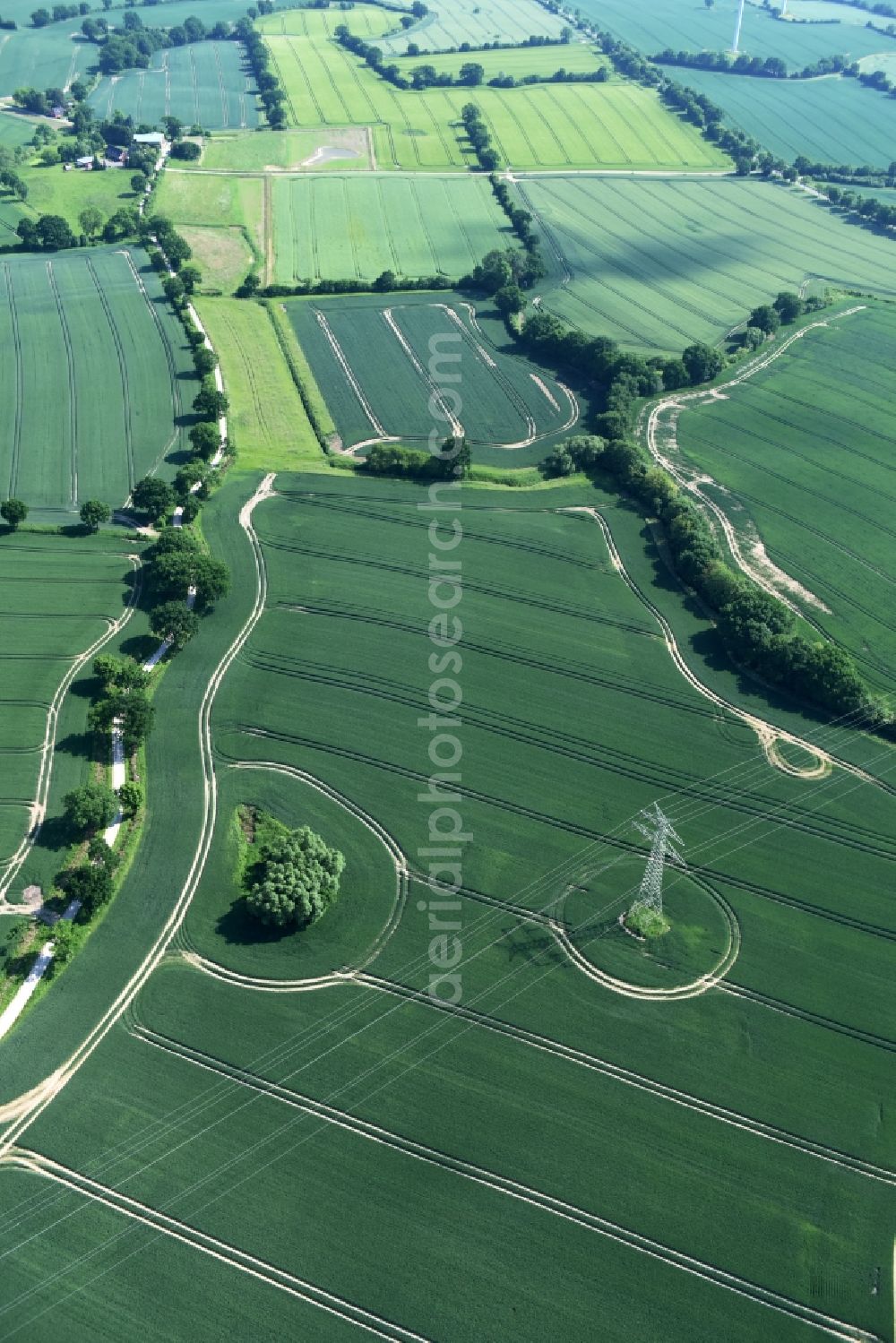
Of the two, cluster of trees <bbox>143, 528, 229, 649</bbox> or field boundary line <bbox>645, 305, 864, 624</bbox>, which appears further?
field boundary line <bbox>645, 305, 864, 624</bbox>

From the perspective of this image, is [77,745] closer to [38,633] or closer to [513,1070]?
[38,633]

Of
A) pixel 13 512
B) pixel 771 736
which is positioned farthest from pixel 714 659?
pixel 13 512

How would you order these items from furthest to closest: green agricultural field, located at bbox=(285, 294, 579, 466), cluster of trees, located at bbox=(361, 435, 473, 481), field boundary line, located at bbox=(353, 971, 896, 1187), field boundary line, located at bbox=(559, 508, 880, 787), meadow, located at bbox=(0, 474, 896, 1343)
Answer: green agricultural field, located at bbox=(285, 294, 579, 466) → cluster of trees, located at bbox=(361, 435, 473, 481) → field boundary line, located at bbox=(559, 508, 880, 787) → field boundary line, located at bbox=(353, 971, 896, 1187) → meadow, located at bbox=(0, 474, 896, 1343)

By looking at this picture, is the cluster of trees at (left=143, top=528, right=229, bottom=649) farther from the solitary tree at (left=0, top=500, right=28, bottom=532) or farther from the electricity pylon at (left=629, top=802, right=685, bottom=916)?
the electricity pylon at (left=629, top=802, right=685, bottom=916)

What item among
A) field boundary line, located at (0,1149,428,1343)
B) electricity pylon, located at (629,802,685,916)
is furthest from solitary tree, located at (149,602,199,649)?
electricity pylon, located at (629,802,685,916)

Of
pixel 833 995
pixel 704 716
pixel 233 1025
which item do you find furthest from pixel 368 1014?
pixel 704 716

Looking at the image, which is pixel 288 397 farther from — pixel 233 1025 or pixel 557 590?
pixel 233 1025
